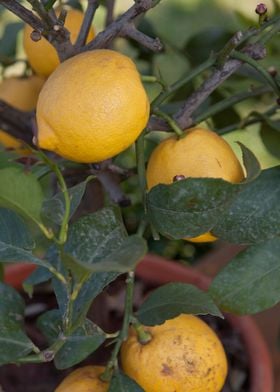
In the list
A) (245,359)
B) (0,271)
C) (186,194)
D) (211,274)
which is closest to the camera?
(186,194)

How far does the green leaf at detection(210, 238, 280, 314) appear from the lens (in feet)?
1.95

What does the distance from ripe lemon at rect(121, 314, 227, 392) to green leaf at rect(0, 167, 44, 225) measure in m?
0.19

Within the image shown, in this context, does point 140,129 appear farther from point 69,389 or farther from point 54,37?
point 69,389

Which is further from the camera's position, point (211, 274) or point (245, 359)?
point (211, 274)

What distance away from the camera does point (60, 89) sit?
52cm

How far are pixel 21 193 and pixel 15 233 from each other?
90mm

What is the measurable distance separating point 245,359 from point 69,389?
363 mm

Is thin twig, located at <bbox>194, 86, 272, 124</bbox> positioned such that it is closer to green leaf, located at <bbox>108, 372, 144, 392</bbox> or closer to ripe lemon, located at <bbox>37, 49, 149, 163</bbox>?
ripe lemon, located at <bbox>37, 49, 149, 163</bbox>

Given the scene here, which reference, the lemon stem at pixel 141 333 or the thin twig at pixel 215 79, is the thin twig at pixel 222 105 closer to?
the thin twig at pixel 215 79

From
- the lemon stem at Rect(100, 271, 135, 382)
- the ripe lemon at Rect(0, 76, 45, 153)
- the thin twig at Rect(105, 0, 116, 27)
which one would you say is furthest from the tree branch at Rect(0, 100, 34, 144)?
the lemon stem at Rect(100, 271, 135, 382)

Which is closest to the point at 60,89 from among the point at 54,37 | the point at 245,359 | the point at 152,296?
the point at 54,37

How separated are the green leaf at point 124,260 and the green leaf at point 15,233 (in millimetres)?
101

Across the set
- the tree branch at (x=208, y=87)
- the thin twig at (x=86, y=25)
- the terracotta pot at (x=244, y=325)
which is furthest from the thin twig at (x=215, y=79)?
the terracotta pot at (x=244, y=325)

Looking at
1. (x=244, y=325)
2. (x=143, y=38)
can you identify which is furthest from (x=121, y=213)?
(x=244, y=325)
